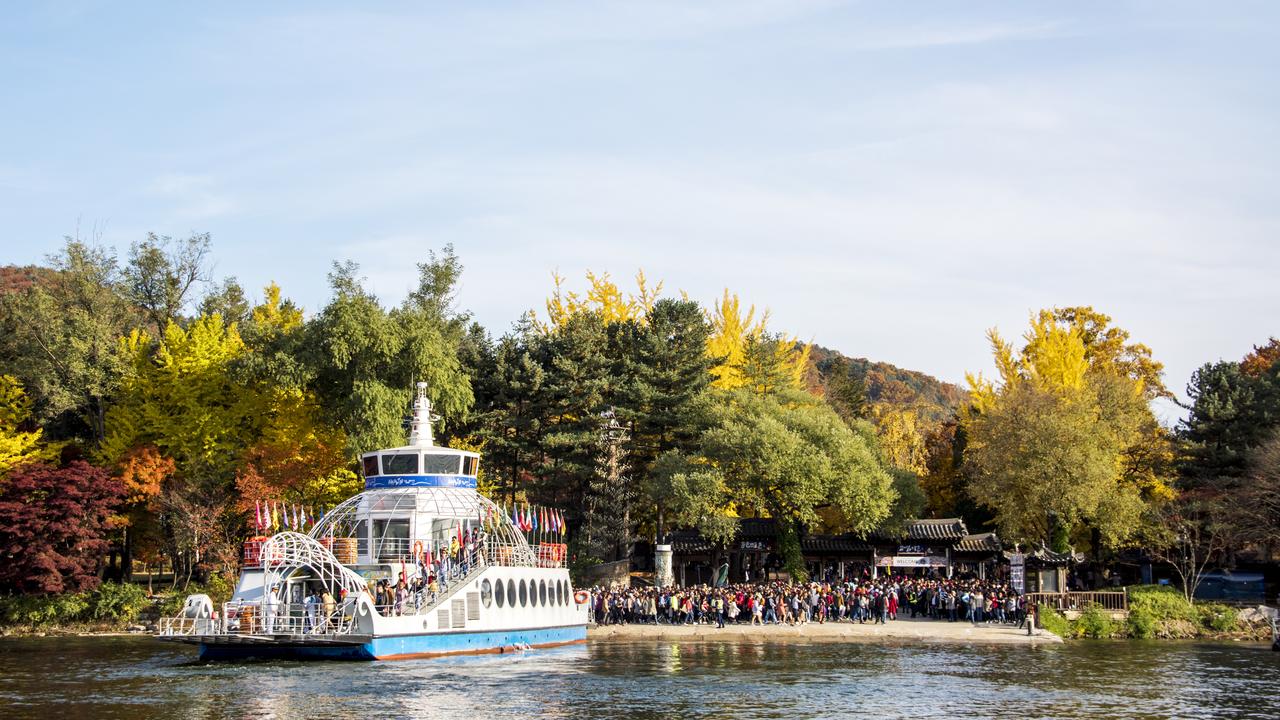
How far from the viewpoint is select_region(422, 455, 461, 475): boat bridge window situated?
49.7 metres

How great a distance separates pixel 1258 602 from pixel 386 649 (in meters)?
42.4

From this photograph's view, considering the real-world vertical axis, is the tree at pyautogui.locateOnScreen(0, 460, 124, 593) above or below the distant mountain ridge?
below

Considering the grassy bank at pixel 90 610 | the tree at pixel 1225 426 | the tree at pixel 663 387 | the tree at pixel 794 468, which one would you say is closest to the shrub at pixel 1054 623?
the tree at pixel 794 468

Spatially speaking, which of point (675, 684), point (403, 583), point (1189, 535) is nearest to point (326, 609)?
point (403, 583)

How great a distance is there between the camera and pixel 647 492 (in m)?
66.2

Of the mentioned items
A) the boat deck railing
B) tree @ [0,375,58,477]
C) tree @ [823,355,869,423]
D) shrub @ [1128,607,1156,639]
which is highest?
tree @ [823,355,869,423]

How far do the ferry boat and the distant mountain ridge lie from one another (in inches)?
4181

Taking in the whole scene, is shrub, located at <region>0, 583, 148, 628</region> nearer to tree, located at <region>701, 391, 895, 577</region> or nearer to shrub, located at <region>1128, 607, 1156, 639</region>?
tree, located at <region>701, 391, 895, 577</region>

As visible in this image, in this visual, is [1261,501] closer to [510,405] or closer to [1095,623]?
[1095,623]

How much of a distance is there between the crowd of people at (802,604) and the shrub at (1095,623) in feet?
10.5

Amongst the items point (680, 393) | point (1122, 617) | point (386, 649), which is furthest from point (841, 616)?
point (386, 649)

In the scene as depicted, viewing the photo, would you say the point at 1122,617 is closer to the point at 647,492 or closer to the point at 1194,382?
the point at 1194,382

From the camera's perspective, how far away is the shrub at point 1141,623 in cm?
5616

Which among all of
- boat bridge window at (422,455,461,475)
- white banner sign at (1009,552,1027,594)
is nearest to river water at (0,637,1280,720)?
white banner sign at (1009,552,1027,594)
